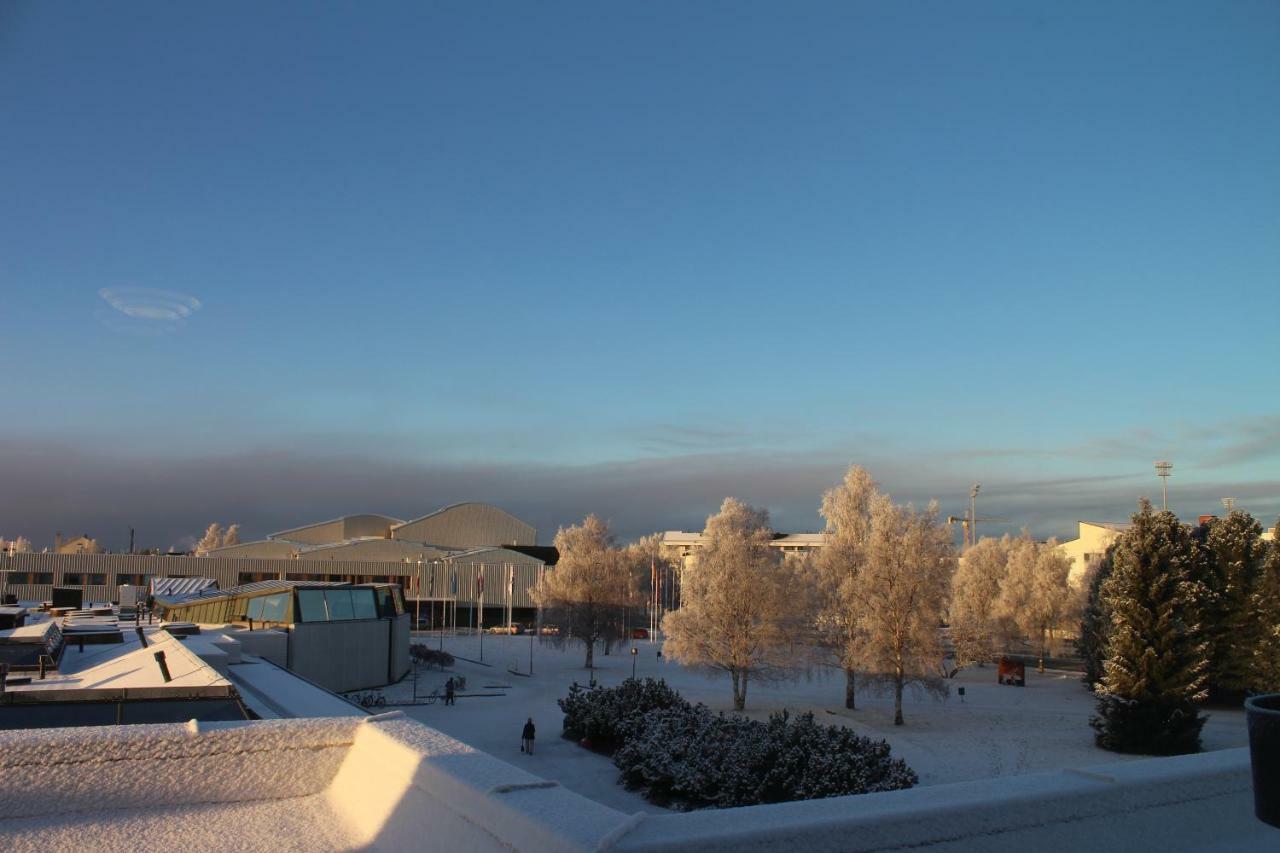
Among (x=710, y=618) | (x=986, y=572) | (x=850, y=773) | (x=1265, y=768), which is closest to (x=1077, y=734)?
(x=710, y=618)

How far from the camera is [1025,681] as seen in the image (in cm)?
4872

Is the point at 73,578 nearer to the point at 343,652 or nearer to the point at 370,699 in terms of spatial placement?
the point at 343,652

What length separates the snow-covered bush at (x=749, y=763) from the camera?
19469 millimetres

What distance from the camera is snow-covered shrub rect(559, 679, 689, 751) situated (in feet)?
84.4

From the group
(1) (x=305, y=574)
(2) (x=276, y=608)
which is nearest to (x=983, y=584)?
(2) (x=276, y=608)

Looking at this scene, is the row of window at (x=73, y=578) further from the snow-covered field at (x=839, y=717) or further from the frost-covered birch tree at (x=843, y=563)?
the frost-covered birch tree at (x=843, y=563)

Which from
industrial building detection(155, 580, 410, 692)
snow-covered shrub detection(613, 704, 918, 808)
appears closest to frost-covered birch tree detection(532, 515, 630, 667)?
industrial building detection(155, 580, 410, 692)

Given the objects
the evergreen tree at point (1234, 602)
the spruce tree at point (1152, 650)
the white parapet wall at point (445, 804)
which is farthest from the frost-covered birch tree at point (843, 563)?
the white parapet wall at point (445, 804)

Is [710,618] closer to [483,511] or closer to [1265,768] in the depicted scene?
[1265,768]

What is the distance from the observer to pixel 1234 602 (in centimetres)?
3838

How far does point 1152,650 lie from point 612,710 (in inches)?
718

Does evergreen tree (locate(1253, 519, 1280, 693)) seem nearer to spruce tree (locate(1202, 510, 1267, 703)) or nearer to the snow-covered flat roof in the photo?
spruce tree (locate(1202, 510, 1267, 703))

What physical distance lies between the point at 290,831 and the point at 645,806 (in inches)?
623

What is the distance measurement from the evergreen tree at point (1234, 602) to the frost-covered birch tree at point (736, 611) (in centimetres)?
1742
